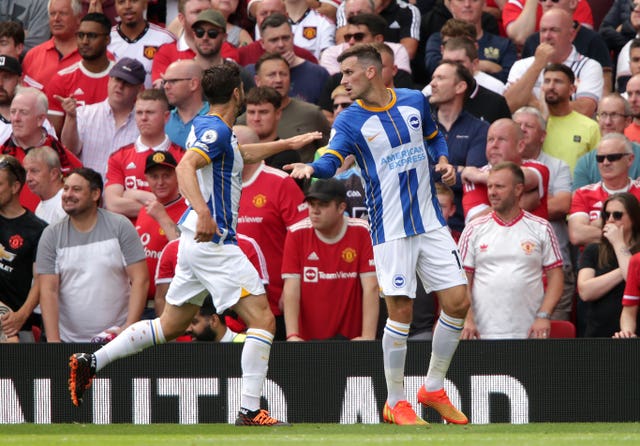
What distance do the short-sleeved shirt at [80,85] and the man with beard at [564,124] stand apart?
491cm

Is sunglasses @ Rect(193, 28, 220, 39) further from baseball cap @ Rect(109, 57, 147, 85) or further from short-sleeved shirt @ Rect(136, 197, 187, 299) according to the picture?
short-sleeved shirt @ Rect(136, 197, 187, 299)

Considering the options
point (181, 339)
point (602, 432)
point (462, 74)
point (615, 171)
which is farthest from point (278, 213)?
point (602, 432)

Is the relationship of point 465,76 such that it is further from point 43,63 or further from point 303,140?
point 43,63

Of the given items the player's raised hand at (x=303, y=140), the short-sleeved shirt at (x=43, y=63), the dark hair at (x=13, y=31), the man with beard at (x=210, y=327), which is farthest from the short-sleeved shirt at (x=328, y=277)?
the dark hair at (x=13, y=31)

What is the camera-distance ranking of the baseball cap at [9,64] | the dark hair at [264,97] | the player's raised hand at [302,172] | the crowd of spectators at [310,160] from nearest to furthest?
the player's raised hand at [302,172]
the crowd of spectators at [310,160]
the dark hair at [264,97]
the baseball cap at [9,64]

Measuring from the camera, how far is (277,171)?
1122 cm

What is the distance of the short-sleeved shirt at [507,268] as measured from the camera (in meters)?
10.4

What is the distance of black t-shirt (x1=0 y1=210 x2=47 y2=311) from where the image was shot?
1105 centimetres

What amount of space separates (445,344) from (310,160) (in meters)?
3.74

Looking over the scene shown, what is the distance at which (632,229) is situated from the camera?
1026 cm

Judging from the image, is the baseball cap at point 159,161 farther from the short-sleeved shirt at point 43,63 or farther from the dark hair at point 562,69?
the dark hair at point 562,69

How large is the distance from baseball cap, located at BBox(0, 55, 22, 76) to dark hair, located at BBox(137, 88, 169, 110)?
1.80 m

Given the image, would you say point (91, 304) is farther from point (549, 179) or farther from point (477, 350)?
point (549, 179)

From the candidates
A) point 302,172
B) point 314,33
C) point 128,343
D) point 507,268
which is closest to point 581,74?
point 314,33
